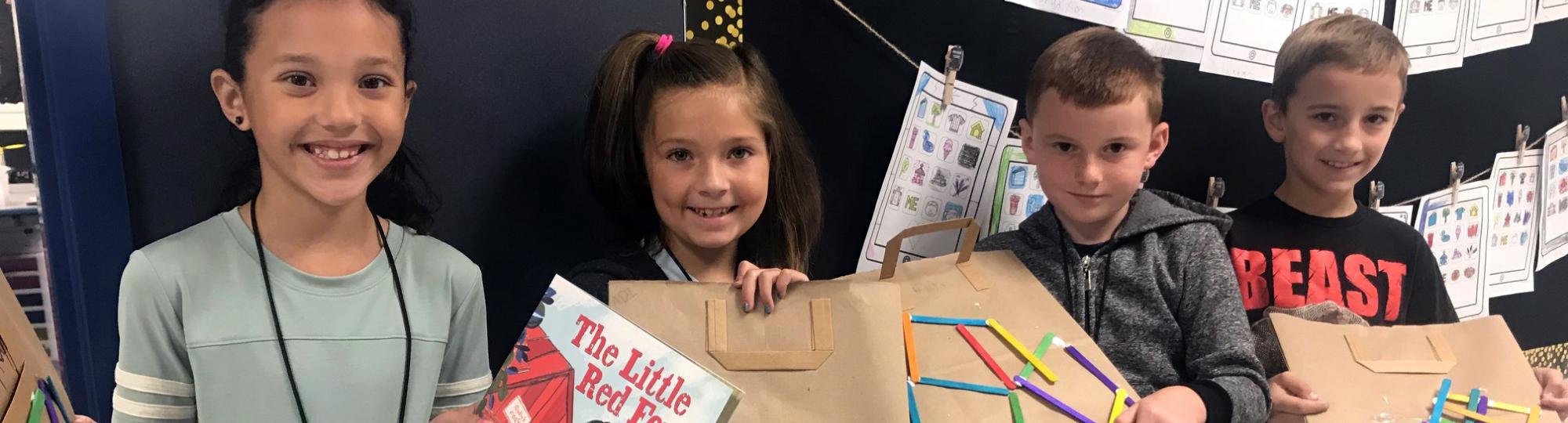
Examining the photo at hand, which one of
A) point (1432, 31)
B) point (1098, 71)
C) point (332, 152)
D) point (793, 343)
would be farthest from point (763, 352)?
point (1432, 31)

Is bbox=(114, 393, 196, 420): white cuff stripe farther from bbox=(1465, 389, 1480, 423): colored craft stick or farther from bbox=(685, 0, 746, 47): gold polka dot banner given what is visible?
bbox=(1465, 389, 1480, 423): colored craft stick

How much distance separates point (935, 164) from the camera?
55.7 inches

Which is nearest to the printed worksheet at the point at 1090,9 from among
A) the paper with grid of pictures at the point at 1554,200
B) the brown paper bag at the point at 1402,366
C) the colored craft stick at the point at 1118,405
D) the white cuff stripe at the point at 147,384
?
the brown paper bag at the point at 1402,366

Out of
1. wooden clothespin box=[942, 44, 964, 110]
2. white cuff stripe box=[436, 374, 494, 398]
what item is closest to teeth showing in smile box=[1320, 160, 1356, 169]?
wooden clothespin box=[942, 44, 964, 110]

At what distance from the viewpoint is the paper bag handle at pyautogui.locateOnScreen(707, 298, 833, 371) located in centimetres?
94

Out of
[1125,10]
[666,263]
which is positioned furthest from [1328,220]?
[666,263]

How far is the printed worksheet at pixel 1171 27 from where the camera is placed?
150 cm

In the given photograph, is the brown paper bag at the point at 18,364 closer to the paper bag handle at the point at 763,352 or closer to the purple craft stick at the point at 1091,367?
the paper bag handle at the point at 763,352

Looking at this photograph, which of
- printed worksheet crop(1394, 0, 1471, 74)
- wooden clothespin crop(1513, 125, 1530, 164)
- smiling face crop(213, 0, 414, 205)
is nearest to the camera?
smiling face crop(213, 0, 414, 205)

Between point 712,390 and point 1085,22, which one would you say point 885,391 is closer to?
point 712,390

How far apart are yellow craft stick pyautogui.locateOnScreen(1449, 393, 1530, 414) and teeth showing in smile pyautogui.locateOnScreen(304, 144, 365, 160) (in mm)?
1361

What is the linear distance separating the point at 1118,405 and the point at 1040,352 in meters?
0.10

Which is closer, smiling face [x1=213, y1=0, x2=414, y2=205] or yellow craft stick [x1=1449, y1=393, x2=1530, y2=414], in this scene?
smiling face [x1=213, y1=0, x2=414, y2=205]

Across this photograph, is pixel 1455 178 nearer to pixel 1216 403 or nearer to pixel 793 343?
pixel 1216 403
